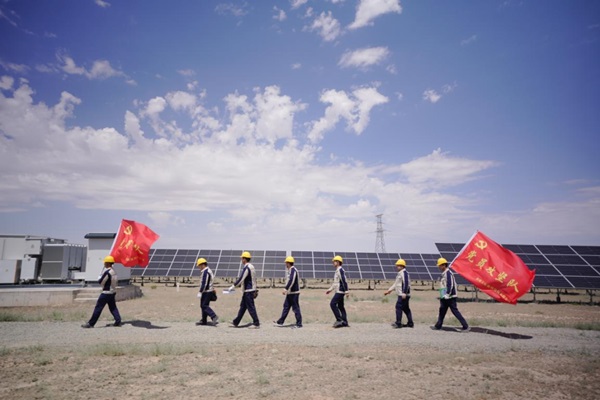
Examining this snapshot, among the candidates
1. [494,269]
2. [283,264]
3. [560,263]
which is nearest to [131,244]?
[494,269]

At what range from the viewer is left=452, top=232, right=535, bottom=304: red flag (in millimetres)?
9891

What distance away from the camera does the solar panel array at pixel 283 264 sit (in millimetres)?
29797

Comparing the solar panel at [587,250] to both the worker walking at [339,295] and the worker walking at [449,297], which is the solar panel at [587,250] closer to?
the worker walking at [449,297]

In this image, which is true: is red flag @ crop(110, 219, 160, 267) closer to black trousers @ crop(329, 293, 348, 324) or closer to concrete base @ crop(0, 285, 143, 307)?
concrete base @ crop(0, 285, 143, 307)

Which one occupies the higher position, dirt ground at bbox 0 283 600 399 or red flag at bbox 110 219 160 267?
red flag at bbox 110 219 160 267

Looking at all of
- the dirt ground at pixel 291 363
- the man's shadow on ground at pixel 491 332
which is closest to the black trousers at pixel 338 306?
the dirt ground at pixel 291 363

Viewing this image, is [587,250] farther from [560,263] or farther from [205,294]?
[205,294]

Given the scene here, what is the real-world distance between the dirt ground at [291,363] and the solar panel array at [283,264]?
1930 cm

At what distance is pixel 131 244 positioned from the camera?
11398mm

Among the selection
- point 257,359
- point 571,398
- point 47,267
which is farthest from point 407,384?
point 47,267

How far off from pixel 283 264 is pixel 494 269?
23.9 meters

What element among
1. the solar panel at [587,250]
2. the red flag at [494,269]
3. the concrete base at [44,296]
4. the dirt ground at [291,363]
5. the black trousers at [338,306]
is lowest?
the concrete base at [44,296]

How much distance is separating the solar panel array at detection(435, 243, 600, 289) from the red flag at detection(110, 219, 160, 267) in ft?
71.0

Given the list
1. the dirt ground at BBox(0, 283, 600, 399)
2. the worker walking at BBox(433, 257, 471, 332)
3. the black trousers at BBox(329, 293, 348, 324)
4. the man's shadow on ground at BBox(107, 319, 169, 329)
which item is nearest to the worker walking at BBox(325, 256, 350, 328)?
the black trousers at BBox(329, 293, 348, 324)
